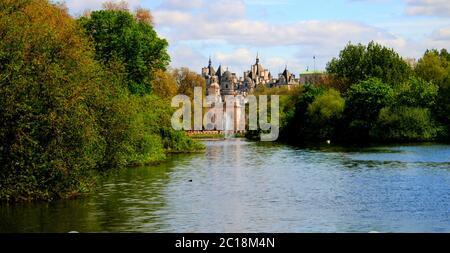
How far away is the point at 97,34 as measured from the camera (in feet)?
176

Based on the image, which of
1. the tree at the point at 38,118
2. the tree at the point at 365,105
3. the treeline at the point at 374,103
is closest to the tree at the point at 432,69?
the treeline at the point at 374,103

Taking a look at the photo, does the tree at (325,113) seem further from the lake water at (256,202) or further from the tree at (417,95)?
the lake water at (256,202)

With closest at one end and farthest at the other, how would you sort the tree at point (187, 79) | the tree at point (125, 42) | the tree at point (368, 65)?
the tree at point (125, 42), the tree at point (368, 65), the tree at point (187, 79)

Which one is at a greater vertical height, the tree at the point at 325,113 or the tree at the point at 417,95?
the tree at the point at 417,95

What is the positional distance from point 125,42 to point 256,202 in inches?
1049

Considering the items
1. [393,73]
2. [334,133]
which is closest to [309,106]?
[334,133]

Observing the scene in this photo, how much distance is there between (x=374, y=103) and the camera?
86.1m

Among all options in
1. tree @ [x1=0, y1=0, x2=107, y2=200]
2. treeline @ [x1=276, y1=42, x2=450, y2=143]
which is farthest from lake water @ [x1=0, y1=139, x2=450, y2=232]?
treeline @ [x1=276, y1=42, x2=450, y2=143]

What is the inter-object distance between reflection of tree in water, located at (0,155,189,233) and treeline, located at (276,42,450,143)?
2010 inches

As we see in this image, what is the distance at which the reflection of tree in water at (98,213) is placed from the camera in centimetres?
2370

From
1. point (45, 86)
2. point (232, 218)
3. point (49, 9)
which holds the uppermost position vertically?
point (49, 9)

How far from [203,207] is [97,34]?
2789cm

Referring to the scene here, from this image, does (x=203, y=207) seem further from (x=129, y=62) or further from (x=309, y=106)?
(x=309, y=106)

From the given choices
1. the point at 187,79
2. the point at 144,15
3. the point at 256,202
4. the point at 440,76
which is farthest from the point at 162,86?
the point at 187,79
